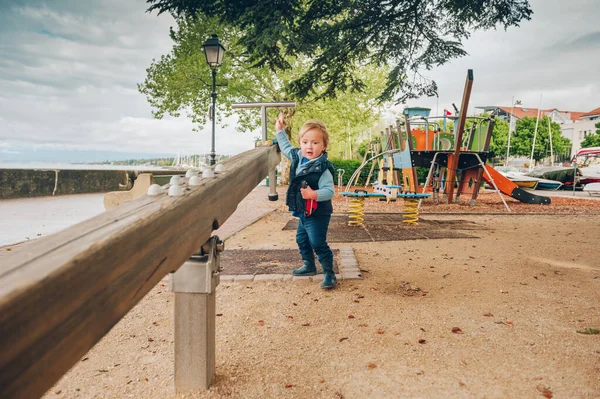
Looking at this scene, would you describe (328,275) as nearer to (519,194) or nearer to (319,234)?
(319,234)

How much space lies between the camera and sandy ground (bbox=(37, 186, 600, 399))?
224 centimetres

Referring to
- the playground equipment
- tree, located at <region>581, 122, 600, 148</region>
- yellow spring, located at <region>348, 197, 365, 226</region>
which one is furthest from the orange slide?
tree, located at <region>581, 122, 600, 148</region>

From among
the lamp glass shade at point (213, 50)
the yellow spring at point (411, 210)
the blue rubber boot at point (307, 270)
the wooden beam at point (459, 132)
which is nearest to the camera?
the blue rubber boot at point (307, 270)

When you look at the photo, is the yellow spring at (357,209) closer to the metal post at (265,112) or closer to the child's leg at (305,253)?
the child's leg at (305,253)

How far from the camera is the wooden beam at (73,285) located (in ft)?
2.08

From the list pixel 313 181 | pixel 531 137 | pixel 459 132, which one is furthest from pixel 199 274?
pixel 531 137

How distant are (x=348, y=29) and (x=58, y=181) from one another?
50.7 ft

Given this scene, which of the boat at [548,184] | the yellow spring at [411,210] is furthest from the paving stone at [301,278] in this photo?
the boat at [548,184]

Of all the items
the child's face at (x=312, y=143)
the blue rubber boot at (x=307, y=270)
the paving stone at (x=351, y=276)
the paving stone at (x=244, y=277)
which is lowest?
the paving stone at (x=244, y=277)

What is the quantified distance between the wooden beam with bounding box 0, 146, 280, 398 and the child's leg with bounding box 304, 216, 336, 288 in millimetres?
2712

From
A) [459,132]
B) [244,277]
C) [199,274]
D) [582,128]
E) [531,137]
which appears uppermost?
[582,128]

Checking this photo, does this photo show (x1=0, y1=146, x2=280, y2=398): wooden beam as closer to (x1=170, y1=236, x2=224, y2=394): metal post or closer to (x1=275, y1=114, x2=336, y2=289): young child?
(x1=170, y1=236, x2=224, y2=394): metal post

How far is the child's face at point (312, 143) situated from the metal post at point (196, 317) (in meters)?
1.83

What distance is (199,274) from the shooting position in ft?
6.29
